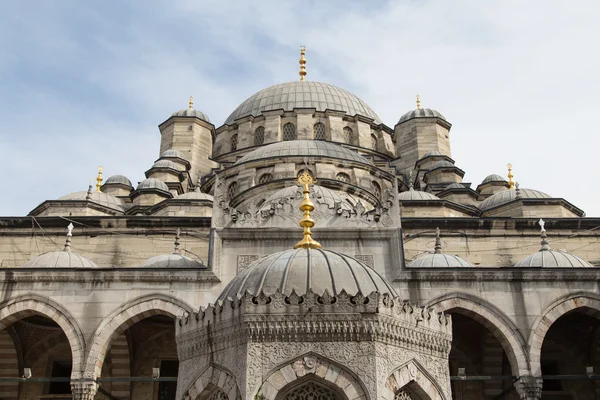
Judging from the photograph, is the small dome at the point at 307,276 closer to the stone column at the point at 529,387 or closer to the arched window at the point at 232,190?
the stone column at the point at 529,387

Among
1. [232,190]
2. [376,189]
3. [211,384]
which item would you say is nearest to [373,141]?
[376,189]

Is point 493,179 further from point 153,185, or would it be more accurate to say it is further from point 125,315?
point 125,315

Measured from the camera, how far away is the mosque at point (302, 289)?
5727 mm

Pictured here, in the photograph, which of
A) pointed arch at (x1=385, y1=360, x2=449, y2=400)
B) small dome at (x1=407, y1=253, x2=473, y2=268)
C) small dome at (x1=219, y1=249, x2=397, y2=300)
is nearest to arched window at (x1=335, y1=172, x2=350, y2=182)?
small dome at (x1=407, y1=253, x2=473, y2=268)

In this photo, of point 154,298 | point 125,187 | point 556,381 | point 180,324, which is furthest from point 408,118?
point 180,324

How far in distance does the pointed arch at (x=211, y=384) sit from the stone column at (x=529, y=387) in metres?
10.8

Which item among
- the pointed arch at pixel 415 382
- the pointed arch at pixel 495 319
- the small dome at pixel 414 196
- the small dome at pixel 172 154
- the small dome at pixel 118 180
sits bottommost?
the pointed arch at pixel 415 382

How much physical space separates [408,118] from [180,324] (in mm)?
27487

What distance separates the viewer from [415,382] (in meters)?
5.94

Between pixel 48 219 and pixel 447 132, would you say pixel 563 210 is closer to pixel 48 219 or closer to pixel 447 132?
pixel 447 132

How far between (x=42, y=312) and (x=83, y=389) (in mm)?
2027

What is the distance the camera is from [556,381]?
61.4ft

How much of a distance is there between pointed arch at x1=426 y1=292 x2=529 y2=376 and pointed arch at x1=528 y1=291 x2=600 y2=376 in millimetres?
238

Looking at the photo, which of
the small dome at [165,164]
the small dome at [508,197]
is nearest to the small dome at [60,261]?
the small dome at [165,164]
